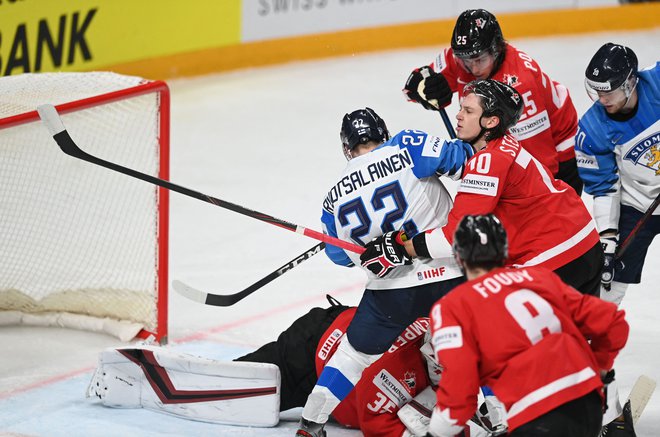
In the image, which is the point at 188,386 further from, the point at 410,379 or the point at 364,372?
the point at 410,379

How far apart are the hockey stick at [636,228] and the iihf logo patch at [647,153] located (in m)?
0.11

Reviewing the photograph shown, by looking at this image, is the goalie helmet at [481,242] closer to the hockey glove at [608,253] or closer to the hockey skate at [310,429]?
the hockey skate at [310,429]

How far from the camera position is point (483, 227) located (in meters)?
2.56

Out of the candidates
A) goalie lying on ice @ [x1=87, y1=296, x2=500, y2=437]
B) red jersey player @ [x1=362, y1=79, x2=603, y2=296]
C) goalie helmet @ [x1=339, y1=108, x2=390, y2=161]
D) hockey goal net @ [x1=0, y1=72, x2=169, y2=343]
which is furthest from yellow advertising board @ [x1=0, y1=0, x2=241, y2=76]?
red jersey player @ [x1=362, y1=79, x2=603, y2=296]

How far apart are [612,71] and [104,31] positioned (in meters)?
4.74

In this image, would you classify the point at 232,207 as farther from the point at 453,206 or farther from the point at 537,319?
the point at 537,319

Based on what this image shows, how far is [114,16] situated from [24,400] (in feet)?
13.9

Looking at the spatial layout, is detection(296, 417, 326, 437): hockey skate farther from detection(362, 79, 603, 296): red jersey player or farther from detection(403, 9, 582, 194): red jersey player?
detection(403, 9, 582, 194): red jersey player

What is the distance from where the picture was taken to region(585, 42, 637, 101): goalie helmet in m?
3.54

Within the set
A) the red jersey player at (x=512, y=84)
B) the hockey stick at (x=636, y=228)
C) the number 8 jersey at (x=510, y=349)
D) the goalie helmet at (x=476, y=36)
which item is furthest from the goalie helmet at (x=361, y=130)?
the hockey stick at (x=636, y=228)

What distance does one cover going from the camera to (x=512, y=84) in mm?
4008

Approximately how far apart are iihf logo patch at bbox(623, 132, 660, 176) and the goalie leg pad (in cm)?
149

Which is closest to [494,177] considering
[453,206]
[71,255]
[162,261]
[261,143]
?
[453,206]

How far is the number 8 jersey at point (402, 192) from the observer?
323 centimetres
